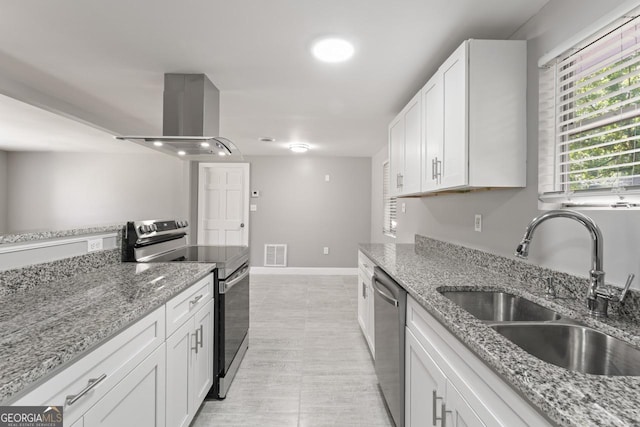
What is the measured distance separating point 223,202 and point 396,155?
12.7 ft

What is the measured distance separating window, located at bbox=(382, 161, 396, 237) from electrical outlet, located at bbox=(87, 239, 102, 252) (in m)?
3.50

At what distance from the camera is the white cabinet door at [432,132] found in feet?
6.21

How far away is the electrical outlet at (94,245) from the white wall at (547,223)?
7.82 feet

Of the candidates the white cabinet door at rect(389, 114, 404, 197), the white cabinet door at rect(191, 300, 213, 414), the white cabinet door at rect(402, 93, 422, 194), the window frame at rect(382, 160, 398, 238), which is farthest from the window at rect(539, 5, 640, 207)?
the window frame at rect(382, 160, 398, 238)

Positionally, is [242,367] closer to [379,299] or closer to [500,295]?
[379,299]

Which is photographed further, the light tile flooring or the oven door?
the oven door

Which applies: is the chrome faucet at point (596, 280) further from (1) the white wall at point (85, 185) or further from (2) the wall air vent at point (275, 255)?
(1) the white wall at point (85, 185)

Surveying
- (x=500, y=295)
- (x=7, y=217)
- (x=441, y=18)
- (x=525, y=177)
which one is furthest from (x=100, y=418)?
(x=7, y=217)

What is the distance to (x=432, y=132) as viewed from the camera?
201 cm

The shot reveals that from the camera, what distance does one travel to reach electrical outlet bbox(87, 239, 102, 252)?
67.2 inches

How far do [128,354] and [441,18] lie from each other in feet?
6.90

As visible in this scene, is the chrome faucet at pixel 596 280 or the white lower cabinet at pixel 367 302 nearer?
the chrome faucet at pixel 596 280

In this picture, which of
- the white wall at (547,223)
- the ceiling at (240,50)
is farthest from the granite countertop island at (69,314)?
the white wall at (547,223)

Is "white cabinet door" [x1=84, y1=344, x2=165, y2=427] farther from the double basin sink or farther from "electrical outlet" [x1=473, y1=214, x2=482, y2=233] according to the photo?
"electrical outlet" [x1=473, y1=214, x2=482, y2=233]
